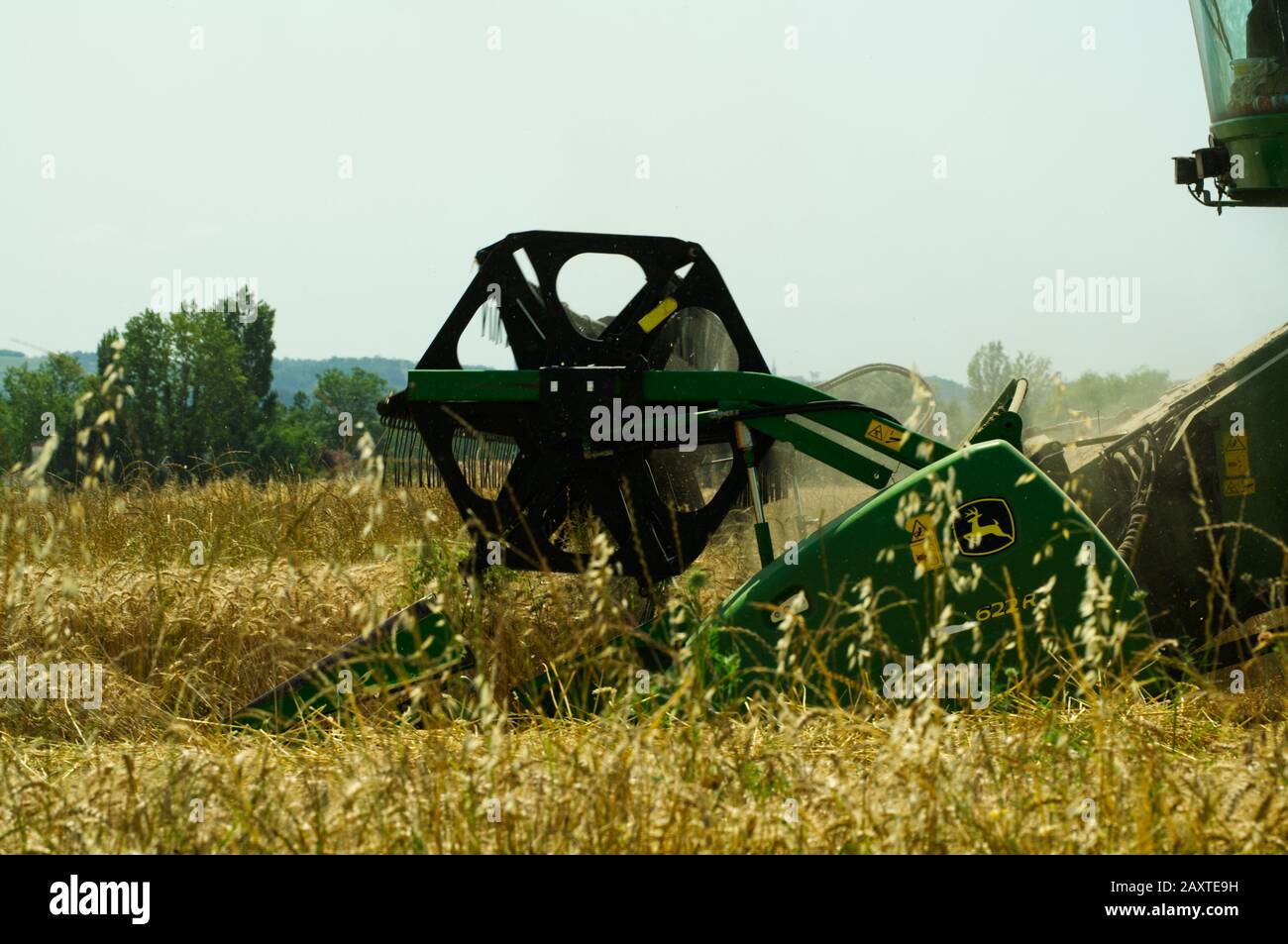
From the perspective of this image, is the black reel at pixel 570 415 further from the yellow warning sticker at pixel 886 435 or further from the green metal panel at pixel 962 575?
the green metal panel at pixel 962 575

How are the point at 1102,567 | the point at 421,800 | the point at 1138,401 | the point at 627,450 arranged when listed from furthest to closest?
the point at 1138,401, the point at 627,450, the point at 1102,567, the point at 421,800

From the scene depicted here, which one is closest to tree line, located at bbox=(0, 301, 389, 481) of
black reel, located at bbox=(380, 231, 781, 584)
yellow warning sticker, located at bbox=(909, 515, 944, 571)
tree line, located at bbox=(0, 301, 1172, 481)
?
tree line, located at bbox=(0, 301, 1172, 481)

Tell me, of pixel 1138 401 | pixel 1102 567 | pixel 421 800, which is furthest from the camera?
pixel 1138 401

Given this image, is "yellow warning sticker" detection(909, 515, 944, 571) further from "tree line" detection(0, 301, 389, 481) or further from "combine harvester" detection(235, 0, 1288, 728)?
"tree line" detection(0, 301, 389, 481)

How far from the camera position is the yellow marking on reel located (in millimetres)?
4586

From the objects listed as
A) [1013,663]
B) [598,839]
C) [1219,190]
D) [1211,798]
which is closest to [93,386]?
[598,839]

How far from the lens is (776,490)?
15.9ft

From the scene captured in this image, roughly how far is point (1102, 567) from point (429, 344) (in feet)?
8.34

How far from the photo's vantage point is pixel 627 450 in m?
4.44

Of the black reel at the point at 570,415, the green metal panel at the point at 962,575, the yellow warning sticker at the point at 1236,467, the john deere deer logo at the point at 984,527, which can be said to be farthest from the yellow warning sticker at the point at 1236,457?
the black reel at the point at 570,415

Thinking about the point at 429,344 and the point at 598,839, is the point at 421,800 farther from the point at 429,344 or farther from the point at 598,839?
the point at 429,344

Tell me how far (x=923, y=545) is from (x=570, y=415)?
1346 millimetres

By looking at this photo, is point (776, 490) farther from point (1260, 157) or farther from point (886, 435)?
point (1260, 157)

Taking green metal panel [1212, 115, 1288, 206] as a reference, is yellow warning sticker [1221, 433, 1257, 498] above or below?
below
